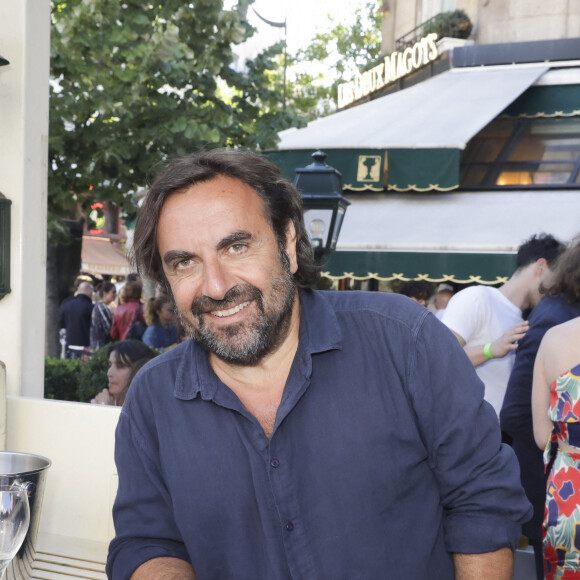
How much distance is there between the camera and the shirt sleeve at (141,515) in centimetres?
190

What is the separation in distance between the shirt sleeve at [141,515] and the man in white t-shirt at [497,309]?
248 cm

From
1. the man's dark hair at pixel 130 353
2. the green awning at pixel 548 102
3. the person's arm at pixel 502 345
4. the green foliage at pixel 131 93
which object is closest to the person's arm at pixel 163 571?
the person's arm at pixel 502 345

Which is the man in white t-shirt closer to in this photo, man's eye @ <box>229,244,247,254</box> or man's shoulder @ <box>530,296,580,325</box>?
man's shoulder @ <box>530,296,580,325</box>

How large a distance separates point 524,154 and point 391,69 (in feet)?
14.2

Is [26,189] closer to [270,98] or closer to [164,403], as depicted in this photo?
[164,403]

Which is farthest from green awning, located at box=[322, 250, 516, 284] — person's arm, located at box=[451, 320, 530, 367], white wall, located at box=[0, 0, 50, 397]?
white wall, located at box=[0, 0, 50, 397]

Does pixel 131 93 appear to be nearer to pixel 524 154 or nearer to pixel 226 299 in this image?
pixel 524 154

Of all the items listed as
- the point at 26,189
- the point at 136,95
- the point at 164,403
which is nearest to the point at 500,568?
the point at 164,403

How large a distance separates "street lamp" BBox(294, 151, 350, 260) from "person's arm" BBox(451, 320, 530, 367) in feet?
4.52

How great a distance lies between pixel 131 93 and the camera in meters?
7.03

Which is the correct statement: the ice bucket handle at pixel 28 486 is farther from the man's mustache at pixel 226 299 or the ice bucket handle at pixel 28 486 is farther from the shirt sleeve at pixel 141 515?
the man's mustache at pixel 226 299

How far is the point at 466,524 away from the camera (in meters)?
1.82

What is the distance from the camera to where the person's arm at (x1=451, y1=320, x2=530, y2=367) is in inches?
150

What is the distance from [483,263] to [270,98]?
9.80ft
